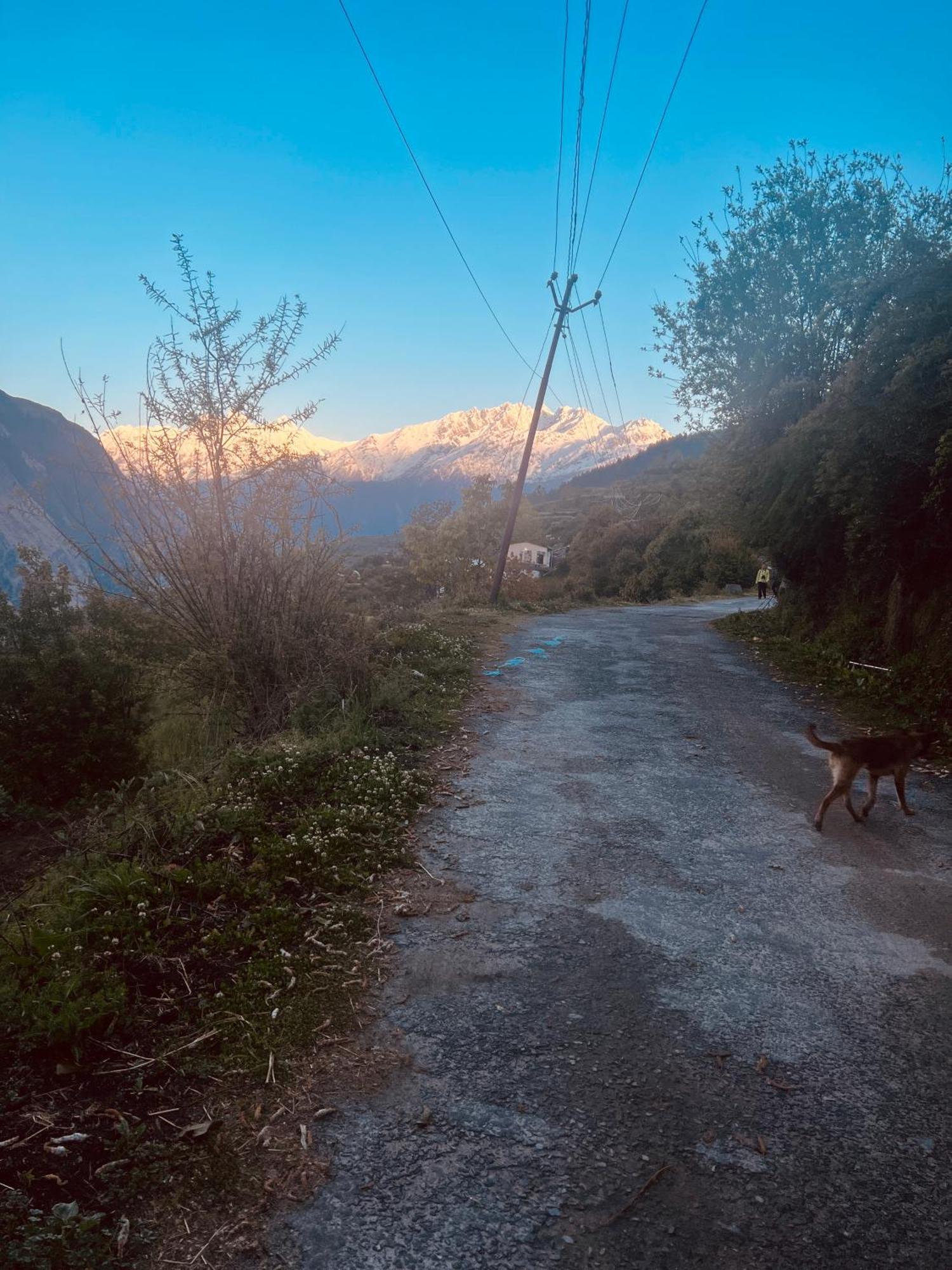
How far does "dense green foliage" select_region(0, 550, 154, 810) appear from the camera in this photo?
8406mm

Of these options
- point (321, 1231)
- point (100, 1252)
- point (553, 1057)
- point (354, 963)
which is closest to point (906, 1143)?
point (553, 1057)

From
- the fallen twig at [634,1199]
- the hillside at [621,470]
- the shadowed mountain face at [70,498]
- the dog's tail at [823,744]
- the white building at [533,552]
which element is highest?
the hillside at [621,470]

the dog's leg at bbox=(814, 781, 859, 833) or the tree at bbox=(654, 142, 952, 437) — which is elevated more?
the tree at bbox=(654, 142, 952, 437)

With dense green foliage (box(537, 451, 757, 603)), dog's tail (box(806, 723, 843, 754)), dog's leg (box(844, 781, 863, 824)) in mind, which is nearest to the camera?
dog's tail (box(806, 723, 843, 754))

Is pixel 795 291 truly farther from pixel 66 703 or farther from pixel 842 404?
pixel 66 703

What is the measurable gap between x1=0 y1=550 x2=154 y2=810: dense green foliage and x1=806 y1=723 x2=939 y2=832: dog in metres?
6.80

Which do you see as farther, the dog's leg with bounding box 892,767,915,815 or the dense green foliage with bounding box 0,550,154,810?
the dense green foliage with bounding box 0,550,154,810

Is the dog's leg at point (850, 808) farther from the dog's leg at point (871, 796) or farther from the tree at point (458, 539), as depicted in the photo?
the tree at point (458, 539)

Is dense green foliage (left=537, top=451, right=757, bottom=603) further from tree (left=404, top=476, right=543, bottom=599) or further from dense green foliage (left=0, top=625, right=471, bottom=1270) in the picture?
dense green foliage (left=0, top=625, right=471, bottom=1270)

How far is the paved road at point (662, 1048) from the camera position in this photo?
2.24 metres

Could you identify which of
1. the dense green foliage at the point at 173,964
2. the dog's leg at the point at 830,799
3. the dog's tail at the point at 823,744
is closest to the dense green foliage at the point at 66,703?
the dense green foliage at the point at 173,964

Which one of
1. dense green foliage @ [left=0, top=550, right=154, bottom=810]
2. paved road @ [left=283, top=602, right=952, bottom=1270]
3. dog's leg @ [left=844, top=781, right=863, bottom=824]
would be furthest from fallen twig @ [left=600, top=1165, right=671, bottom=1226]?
dense green foliage @ [left=0, top=550, right=154, bottom=810]

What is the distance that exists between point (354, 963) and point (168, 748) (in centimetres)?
572

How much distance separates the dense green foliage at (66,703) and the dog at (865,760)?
22.3 feet
